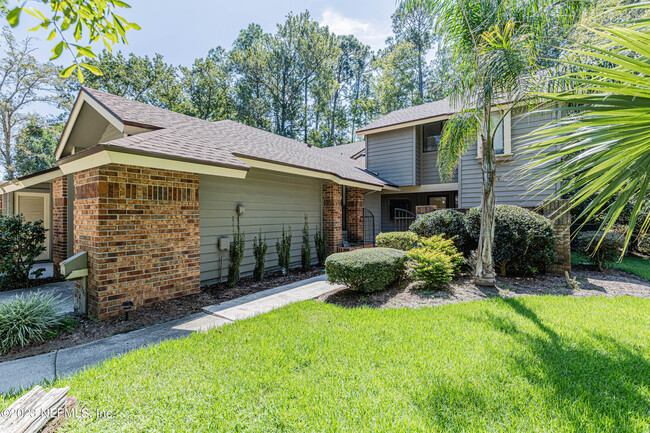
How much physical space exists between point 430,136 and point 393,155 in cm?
183

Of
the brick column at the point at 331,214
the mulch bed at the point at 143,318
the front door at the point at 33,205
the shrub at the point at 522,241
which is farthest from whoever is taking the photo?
the front door at the point at 33,205

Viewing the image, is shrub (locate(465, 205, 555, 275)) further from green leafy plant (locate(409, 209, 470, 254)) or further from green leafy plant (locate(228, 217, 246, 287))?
green leafy plant (locate(228, 217, 246, 287))

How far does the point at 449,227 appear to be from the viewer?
24.3 feet

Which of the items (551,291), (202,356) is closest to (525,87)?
(551,291)

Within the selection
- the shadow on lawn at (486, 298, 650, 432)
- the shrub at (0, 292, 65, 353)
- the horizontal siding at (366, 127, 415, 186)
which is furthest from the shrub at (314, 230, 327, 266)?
the shrub at (0, 292, 65, 353)

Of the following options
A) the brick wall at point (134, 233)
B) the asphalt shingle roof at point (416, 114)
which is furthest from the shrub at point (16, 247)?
the asphalt shingle roof at point (416, 114)

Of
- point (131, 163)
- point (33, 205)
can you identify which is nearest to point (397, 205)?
point (131, 163)

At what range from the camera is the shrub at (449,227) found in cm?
732

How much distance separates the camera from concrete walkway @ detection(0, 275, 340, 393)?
2.86 meters

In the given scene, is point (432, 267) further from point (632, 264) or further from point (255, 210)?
point (632, 264)

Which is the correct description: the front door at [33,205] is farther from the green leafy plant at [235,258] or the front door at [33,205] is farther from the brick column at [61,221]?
the green leafy plant at [235,258]

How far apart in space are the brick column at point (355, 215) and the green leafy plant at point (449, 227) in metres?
3.05

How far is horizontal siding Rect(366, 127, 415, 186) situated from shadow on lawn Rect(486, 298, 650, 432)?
9.23m

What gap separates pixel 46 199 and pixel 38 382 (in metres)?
11.3
